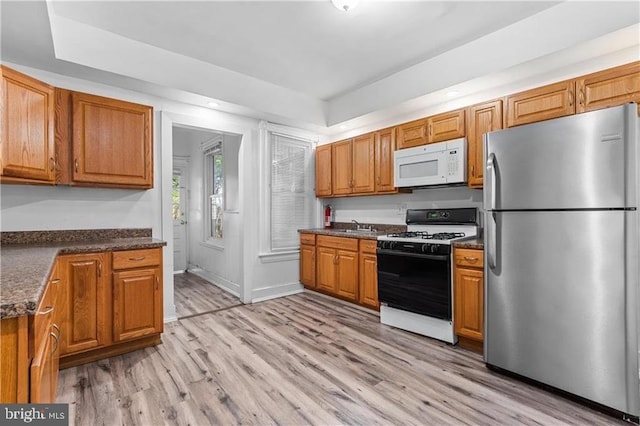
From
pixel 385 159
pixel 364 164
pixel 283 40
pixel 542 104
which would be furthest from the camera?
pixel 364 164

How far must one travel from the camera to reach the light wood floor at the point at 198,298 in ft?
12.1

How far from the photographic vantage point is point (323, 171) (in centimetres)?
453

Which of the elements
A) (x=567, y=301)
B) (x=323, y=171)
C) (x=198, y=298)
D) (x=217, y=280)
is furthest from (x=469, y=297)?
(x=217, y=280)

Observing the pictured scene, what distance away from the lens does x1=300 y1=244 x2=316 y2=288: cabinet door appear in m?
4.26

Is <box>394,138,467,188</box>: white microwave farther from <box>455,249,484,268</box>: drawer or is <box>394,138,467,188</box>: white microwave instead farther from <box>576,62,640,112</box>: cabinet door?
<box>576,62,640,112</box>: cabinet door

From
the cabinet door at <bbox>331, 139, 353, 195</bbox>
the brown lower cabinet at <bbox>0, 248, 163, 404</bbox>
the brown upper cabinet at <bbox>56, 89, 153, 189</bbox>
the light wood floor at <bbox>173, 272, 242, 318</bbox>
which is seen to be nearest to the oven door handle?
the cabinet door at <bbox>331, 139, 353, 195</bbox>

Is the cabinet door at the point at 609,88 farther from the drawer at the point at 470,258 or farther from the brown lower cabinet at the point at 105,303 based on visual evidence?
the brown lower cabinet at the point at 105,303

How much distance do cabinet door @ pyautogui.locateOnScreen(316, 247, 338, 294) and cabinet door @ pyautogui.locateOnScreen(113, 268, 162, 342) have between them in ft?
6.62

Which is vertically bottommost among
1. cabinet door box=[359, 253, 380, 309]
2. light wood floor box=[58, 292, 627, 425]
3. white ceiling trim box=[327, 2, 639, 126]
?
light wood floor box=[58, 292, 627, 425]

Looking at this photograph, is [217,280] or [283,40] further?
[217,280]

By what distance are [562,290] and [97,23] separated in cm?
400

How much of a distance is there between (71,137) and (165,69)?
1041 mm

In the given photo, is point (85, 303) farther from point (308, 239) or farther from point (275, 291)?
point (308, 239)

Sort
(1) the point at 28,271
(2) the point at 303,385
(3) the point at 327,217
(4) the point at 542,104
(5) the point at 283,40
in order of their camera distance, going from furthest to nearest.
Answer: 1. (3) the point at 327,217
2. (5) the point at 283,40
3. (4) the point at 542,104
4. (2) the point at 303,385
5. (1) the point at 28,271
